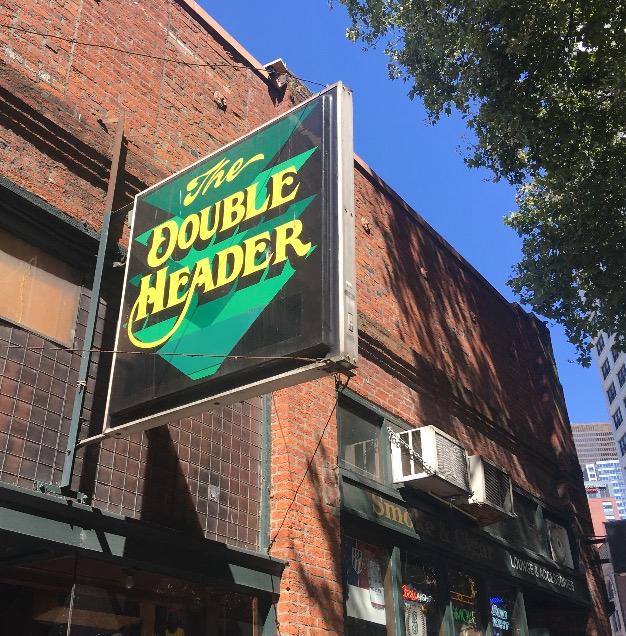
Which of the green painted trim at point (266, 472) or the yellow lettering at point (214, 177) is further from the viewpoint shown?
the green painted trim at point (266, 472)

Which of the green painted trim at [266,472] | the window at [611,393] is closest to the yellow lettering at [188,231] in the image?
the green painted trim at [266,472]

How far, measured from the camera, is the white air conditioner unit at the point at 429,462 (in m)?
8.33

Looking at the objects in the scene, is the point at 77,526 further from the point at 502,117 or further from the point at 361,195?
the point at 502,117

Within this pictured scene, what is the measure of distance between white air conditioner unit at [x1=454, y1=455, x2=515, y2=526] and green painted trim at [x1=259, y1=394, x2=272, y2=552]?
10.5 feet

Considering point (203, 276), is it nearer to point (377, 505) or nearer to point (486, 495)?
point (377, 505)

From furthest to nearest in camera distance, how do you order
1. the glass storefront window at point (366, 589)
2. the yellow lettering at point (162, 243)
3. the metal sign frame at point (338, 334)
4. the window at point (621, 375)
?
the window at point (621, 375)
the glass storefront window at point (366, 589)
the yellow lettering at point (162, 243)
the metal sign frame at point (338, 334)

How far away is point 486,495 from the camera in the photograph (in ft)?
30.2

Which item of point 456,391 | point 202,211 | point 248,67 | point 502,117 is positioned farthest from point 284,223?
point 502,117

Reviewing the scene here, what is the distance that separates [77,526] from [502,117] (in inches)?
349

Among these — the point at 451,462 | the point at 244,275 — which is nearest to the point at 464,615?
the point at 451,462

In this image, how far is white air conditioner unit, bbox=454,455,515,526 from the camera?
355 inches

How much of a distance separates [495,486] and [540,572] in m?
2.31

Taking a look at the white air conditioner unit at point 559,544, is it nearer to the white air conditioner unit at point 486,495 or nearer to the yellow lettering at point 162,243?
the white air conditioner unit at point 486,495

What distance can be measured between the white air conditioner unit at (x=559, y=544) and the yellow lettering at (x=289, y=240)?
921 cm
